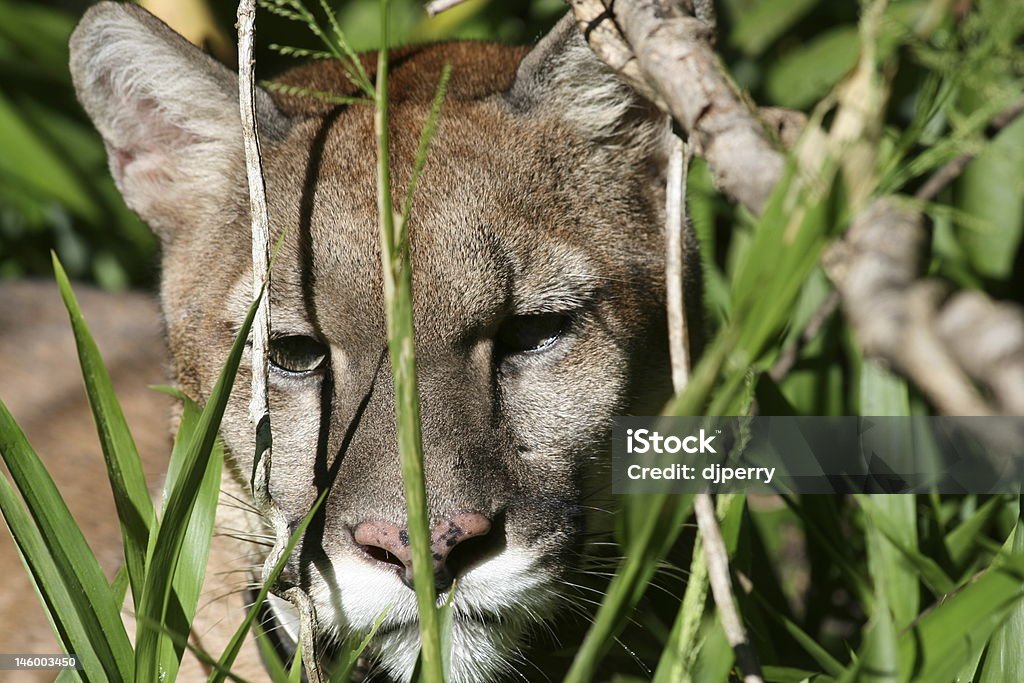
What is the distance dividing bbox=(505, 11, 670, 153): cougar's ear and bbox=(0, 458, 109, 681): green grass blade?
4.23 ft

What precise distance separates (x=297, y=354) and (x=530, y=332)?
18.3 inches

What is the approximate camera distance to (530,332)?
2.20 m

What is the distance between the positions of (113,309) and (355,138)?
83.6 inches

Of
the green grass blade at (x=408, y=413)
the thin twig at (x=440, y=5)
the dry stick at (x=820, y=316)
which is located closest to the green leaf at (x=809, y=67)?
the dry stick at (x=820, y=316)

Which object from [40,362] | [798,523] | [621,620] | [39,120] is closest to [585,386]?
[621,620]

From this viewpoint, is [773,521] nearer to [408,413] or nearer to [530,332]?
[530,332]

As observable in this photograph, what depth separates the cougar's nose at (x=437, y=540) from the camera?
1803mm

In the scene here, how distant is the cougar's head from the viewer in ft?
6.31

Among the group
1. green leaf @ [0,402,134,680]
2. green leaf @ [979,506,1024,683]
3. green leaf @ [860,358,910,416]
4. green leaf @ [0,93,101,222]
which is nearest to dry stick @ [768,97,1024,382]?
green leaf @ [860,358,910,416]

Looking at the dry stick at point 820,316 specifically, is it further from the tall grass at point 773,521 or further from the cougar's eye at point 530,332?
the cougar's eye at point 530,332

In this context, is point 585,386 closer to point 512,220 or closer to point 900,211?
point 512,220

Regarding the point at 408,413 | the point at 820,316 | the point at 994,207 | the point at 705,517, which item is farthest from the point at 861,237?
the point at 994,207

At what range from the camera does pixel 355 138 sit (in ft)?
7.59

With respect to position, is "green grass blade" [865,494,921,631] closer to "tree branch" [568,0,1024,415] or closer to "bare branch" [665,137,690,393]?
"bare branch" [665,137,690,393]
